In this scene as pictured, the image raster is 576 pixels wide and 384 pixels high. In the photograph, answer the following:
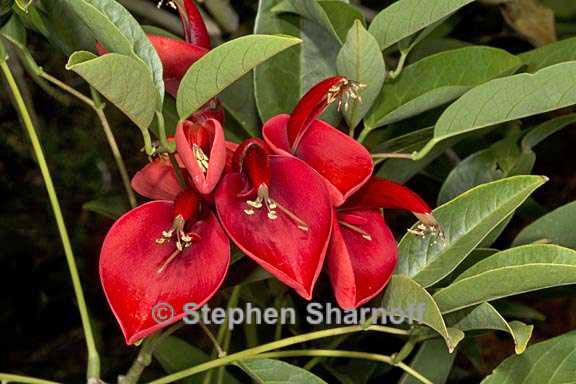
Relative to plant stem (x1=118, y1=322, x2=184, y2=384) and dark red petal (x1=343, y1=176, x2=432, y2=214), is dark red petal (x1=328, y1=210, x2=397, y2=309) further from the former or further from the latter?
plant stem (x1=118, y1=322, x2=184, y2=384)

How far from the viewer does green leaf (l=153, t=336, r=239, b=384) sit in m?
0.93

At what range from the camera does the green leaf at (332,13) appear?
2.43 ft

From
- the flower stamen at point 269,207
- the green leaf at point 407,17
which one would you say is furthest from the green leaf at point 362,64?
the flower stamen at point 269,207

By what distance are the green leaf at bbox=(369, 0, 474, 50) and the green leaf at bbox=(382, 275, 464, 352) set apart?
19 centimetres

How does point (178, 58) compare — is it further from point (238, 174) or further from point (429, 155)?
point (429, 155)

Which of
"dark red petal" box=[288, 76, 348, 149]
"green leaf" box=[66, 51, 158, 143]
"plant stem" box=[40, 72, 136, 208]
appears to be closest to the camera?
"green leaf" box=[66, 51, 158, 143]

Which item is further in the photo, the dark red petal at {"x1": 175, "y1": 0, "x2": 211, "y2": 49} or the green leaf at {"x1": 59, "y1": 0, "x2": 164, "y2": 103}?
the dark red petal at {"x1": 175, "y1": 0, "x2": 211, "y2": 49}

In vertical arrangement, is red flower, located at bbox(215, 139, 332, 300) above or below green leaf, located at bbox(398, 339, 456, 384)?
above

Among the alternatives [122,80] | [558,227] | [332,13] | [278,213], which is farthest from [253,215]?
[558,227]

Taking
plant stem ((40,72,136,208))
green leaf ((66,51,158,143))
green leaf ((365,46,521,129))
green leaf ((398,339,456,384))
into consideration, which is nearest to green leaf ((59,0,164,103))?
green leaf ((66,51,158,143))

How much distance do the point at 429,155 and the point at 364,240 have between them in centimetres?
26

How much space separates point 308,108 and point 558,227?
0.97ft

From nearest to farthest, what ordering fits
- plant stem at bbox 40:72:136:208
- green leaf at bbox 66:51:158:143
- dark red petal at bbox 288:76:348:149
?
green leaf at bbox 66:51:158:143
dark red petal at bbox 288:76:348:149
plant stem at bbox 40:72:136:208

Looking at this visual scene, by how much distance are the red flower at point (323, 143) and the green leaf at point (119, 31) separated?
0.28ft
